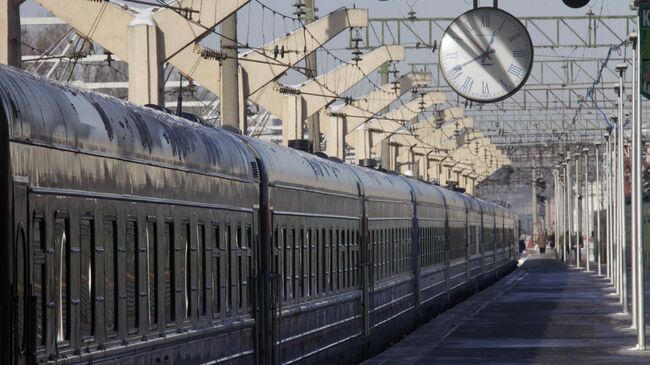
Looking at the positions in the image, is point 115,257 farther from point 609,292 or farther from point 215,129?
point 609,292

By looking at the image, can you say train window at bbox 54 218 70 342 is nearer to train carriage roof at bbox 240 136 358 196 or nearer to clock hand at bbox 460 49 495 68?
train carriage roof at bbox 240 136 358 196

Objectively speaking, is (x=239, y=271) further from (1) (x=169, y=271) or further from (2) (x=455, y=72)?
(2) (x=455, y=72)

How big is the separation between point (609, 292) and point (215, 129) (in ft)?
129

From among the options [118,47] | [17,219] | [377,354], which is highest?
[118,47]

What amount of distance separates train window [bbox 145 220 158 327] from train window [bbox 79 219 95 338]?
157cm

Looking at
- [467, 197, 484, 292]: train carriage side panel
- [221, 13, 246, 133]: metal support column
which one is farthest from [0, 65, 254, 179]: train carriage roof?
[467, 197, 484, 292]: train carriage side panel

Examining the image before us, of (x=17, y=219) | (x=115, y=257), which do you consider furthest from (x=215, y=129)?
(x=17, y=219)

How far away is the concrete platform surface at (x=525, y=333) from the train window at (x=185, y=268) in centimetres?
1136

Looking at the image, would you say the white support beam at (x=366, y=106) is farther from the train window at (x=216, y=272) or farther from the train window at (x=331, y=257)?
the train window at (x=216, y=272)

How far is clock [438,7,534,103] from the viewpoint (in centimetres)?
2067

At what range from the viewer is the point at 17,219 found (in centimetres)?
898

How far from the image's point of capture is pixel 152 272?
40.7 ft

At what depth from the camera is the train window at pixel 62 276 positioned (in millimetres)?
9836

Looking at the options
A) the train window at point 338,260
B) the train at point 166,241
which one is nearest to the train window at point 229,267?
the train at point 166,241
